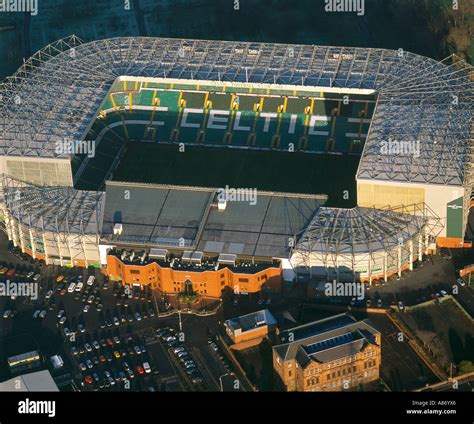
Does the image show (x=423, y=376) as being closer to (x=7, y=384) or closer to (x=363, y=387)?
(x=363, y=387)

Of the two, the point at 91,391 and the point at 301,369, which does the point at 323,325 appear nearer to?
the point at 301,369

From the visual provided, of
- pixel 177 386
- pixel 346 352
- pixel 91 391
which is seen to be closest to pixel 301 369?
pixel 346 352

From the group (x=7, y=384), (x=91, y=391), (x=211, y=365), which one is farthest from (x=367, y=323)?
(x=7, y=384)
